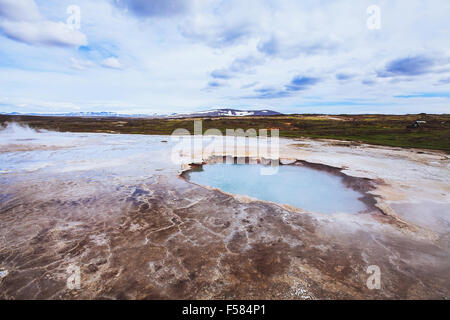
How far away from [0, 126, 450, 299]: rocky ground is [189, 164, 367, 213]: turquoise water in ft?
3.50

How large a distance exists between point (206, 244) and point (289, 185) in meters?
7.43

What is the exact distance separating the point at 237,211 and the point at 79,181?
849cm

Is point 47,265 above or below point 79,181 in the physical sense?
below

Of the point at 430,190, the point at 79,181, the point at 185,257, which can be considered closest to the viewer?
the point at 185,257

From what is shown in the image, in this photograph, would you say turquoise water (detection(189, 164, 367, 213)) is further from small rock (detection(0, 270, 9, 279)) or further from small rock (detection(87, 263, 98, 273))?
small rock (detection(0, 270, 9, 279))

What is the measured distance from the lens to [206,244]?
6086mm

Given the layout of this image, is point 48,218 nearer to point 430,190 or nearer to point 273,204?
point 273,204

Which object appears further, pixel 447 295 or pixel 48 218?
pixel 48 218

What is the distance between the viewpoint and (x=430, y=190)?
10.5 metres

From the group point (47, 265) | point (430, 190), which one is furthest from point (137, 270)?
point (430, 190)

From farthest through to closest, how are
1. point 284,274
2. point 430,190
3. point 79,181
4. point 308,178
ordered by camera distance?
point 308,178
point 79,181
point 430,190
point 284,274
